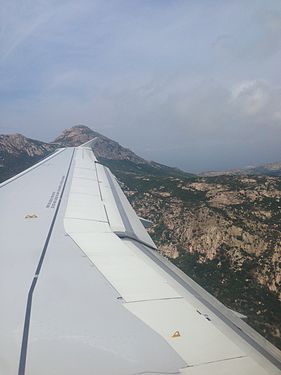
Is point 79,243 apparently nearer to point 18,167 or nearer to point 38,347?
point 38,347

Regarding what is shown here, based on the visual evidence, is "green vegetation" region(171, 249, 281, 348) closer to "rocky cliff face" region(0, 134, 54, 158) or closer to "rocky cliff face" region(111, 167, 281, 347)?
"rocky cliff face" region(111, 167, 281, 347)

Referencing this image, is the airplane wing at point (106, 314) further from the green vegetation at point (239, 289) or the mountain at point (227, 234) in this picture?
the mountain at point (227, 234)

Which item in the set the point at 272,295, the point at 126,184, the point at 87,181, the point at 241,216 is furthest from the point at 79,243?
the point at 126,184

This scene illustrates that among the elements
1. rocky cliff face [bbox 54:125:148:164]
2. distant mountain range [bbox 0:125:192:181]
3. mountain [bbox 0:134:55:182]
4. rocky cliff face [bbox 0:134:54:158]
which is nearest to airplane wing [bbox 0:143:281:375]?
distant mountain range [bbox 0:125:192:181]

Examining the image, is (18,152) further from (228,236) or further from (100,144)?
(228,236)

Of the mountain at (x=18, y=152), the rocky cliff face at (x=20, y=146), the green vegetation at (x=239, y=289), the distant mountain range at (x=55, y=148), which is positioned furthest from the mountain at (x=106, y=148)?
the green vegetation at (x=239, y=289)

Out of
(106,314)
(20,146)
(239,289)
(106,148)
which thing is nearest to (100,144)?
(106,148)
